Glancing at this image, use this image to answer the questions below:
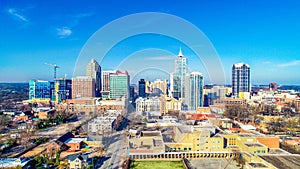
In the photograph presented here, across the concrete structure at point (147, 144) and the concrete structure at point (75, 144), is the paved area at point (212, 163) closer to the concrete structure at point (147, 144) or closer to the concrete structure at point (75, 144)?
the concrete structure at point (147, 144)

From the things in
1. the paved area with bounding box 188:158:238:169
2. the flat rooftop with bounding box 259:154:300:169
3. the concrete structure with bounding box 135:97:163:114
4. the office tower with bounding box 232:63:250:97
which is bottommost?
the paved area with bounding box 188:158:238:169

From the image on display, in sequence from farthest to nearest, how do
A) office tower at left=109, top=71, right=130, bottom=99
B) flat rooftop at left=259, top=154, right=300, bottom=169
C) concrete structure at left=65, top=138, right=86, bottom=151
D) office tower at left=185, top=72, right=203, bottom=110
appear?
office tower at left=109, top=71, right=130, bottom=99 < office tower at left=185, top=72, right=203, bottom=110 < concrete structure at left=65, top=138, right=86, bottom=151 < flat rooftop at left=259, top=154, right=300, bottom=169

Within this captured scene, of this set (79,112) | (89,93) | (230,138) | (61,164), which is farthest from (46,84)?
(230,138)

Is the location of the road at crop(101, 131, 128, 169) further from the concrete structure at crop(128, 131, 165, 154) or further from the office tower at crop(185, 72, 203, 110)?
the office tower at crop(185, 72, 203, 110)

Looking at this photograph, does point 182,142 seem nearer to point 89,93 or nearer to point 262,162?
point 262,162

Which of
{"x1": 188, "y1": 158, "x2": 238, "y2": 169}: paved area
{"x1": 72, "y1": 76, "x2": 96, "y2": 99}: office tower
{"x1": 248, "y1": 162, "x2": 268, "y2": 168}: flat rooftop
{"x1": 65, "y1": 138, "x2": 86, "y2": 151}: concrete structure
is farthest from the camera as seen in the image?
{"x1": 72, "y1": 76, "x2": 96, "y2": 99}: office tower

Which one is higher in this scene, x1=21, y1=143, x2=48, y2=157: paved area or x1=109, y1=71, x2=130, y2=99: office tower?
x1=109, y1=71, x2=130, y2=99: office tower

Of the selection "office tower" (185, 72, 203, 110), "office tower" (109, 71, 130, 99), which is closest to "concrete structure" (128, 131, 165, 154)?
"office tower" (185, 72, 203, 110)

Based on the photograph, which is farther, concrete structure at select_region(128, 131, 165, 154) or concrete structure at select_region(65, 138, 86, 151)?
concrete structure at select_region(65, 138, 86, 151)

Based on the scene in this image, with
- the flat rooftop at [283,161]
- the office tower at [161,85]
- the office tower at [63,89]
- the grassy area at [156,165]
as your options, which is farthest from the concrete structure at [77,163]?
the office tower at [161,85]
